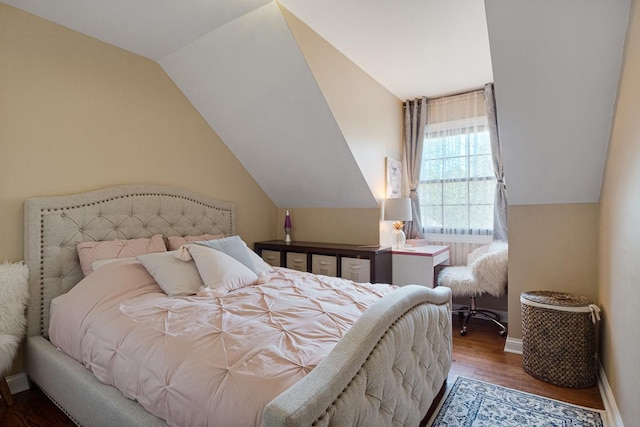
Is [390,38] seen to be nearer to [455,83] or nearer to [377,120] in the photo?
[377,120]

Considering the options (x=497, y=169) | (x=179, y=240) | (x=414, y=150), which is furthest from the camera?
(x=414, y=150)

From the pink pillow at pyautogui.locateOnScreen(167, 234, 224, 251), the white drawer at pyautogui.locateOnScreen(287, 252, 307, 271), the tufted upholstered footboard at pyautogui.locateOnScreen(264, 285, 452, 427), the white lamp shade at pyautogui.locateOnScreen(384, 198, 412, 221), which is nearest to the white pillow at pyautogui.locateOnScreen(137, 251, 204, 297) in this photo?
the pink pillow at pyautogui.locateOnScreen(167, 234, 224, 251)

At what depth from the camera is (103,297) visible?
6.05ft

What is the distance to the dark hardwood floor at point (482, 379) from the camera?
6.07 feet

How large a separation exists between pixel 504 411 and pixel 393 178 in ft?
8.00

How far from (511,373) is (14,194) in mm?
3485

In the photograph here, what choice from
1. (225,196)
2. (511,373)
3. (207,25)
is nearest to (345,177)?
(225,196)

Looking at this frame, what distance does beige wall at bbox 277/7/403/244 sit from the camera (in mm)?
2561

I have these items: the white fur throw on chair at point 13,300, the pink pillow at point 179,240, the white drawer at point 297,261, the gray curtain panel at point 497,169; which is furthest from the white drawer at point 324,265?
the white fur throw on chair at point 13,300

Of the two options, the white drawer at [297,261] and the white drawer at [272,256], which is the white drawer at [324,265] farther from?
the white drawer at [272,256]

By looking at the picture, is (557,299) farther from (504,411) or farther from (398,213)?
(398,213)

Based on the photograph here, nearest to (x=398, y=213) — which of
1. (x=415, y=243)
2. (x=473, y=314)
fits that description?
(x=415, y=243)

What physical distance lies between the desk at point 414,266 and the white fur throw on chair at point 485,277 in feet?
0.70

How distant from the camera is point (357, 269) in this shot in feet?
Answer: 10.2
